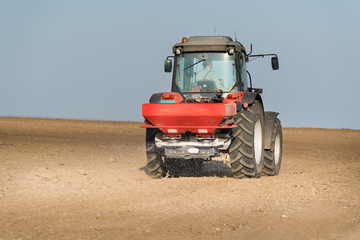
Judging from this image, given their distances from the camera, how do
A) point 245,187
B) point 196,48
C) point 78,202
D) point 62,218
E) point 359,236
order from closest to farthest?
point 359,236 → point 62,218 → point 78,202 → point 245,187 → point 196,48

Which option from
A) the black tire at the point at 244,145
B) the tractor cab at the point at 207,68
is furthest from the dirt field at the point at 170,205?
the tractor cab at the point at 207,68

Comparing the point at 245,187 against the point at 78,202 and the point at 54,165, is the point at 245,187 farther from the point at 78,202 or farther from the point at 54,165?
the point at 54,165

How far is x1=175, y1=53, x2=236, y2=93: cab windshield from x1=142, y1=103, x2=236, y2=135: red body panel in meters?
1.10

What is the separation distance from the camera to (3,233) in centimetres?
643

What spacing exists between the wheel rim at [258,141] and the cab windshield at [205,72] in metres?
1.01

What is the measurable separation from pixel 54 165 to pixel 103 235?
763 centimetres

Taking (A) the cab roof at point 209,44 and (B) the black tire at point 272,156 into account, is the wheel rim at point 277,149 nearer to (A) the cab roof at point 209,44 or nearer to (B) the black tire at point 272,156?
(B) the black tire at point 272,156

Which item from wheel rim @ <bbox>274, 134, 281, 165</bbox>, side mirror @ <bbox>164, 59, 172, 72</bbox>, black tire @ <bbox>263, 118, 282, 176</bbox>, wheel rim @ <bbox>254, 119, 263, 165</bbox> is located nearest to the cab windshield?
side mirror @ <bbox>164, 59, 172, 72</bbox>

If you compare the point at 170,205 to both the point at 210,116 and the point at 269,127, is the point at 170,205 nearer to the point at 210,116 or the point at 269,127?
the point at 210,116

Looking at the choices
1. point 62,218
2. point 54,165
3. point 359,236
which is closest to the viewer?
point 359,236

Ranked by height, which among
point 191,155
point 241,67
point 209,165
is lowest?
point 209,165

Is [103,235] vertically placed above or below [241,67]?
below

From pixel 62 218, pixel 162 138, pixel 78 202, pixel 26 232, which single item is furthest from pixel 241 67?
pixel 26 232

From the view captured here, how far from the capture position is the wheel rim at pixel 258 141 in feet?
36.8
